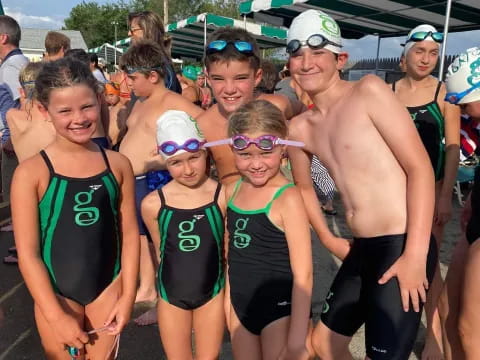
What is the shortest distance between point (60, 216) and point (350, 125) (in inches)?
66.1

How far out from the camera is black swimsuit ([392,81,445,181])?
348 cm

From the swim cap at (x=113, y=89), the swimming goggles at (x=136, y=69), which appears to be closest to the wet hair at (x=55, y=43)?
the swim cap at (x=113, y=89)

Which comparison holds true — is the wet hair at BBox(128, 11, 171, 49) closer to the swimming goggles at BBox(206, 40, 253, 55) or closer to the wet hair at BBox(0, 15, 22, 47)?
the wet hair at BBox(0, 15, 22, 47)

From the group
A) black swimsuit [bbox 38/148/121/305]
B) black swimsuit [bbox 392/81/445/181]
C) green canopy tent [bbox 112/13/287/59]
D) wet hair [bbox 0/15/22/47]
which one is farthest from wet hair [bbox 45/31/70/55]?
green canopy tent [bbox 112/13/287/59]

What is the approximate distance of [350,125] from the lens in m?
2.19

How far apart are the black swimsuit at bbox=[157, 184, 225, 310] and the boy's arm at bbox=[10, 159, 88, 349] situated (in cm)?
60

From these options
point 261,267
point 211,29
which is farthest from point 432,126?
point 211,29

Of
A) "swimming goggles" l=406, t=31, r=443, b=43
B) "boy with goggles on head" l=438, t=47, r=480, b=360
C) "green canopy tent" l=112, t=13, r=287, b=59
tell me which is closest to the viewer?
"boy with goggles on head" l=438, t=47, r=480, b=360

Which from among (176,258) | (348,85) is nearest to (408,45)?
(348,85)

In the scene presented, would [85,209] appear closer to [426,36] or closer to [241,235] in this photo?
[241,235]

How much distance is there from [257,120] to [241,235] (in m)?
0.69

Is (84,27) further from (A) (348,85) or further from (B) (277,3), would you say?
(A) (348,85)

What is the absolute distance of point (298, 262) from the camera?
2.24m

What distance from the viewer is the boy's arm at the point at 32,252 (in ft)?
6.71
